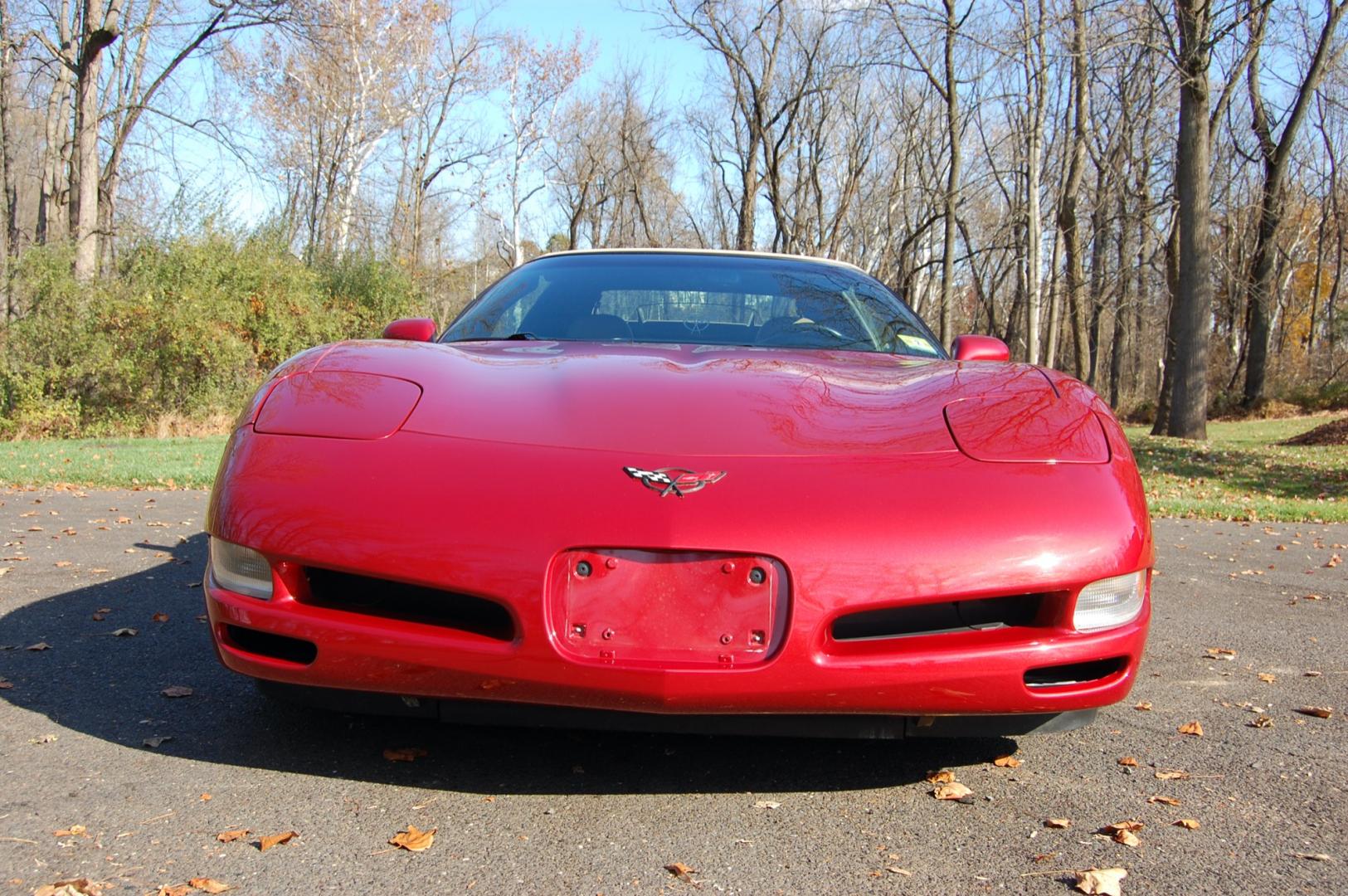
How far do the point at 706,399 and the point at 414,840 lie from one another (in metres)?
1.09

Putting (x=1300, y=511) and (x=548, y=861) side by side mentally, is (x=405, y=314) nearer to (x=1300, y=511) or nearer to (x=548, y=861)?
(x=1300, y=511)

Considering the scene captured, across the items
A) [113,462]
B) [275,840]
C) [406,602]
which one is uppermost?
[406,602]

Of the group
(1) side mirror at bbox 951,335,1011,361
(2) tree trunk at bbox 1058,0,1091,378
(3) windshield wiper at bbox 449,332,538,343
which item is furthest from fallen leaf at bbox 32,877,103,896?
(2) tree trunk at bbox 1058,0,1091,378

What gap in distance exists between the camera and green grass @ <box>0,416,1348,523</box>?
865 centimetres

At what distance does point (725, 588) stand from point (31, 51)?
25.6m

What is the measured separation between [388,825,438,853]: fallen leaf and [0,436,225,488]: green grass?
7262 millimetres

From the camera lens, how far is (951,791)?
7.56ft

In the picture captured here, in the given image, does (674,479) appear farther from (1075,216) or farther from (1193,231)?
(1075,216)

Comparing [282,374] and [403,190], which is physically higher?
[403,190]

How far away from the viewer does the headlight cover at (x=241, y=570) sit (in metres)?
2.13

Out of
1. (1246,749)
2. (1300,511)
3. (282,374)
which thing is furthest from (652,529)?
(1300,511)

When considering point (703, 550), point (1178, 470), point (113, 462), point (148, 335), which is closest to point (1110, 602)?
point (703, 550)

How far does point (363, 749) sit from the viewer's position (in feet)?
7.94

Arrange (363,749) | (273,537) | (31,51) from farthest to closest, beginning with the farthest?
(31,51) < (363,749) < (273,537)
